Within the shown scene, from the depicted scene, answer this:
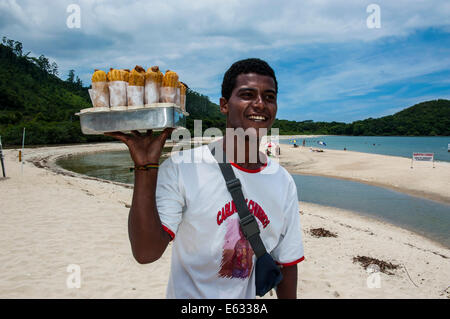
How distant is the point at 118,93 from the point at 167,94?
0.87 feet

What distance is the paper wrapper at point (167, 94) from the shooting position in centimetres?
143

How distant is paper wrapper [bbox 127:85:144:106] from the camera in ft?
4.58

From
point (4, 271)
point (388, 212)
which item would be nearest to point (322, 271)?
point (4, 271)

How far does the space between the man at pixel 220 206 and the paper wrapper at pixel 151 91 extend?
0.19 m

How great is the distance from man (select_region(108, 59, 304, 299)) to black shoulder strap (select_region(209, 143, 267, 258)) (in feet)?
0.14

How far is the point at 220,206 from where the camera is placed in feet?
5.40

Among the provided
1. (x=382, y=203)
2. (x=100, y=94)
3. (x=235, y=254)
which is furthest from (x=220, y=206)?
(x=382, y=203)

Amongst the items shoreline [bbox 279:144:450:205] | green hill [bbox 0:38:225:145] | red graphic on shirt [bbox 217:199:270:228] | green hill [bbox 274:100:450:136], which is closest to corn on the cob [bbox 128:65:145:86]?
red graphic on shirt [bbox 217:199:270:228]

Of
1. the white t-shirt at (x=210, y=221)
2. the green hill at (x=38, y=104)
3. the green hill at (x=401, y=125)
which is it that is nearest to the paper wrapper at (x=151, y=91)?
the white t-shirt at (x=210, y=221)

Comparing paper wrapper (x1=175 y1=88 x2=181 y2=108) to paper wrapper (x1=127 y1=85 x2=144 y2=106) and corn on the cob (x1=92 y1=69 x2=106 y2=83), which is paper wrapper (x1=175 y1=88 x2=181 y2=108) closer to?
paper wrapper (x1=127 y1=85 x2=144 y2=106)

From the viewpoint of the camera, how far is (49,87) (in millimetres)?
100375

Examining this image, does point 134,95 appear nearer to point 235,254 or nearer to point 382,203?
point 235,254

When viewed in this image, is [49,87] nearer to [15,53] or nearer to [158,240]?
[15,53]

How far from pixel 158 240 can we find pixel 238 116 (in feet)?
3.37
